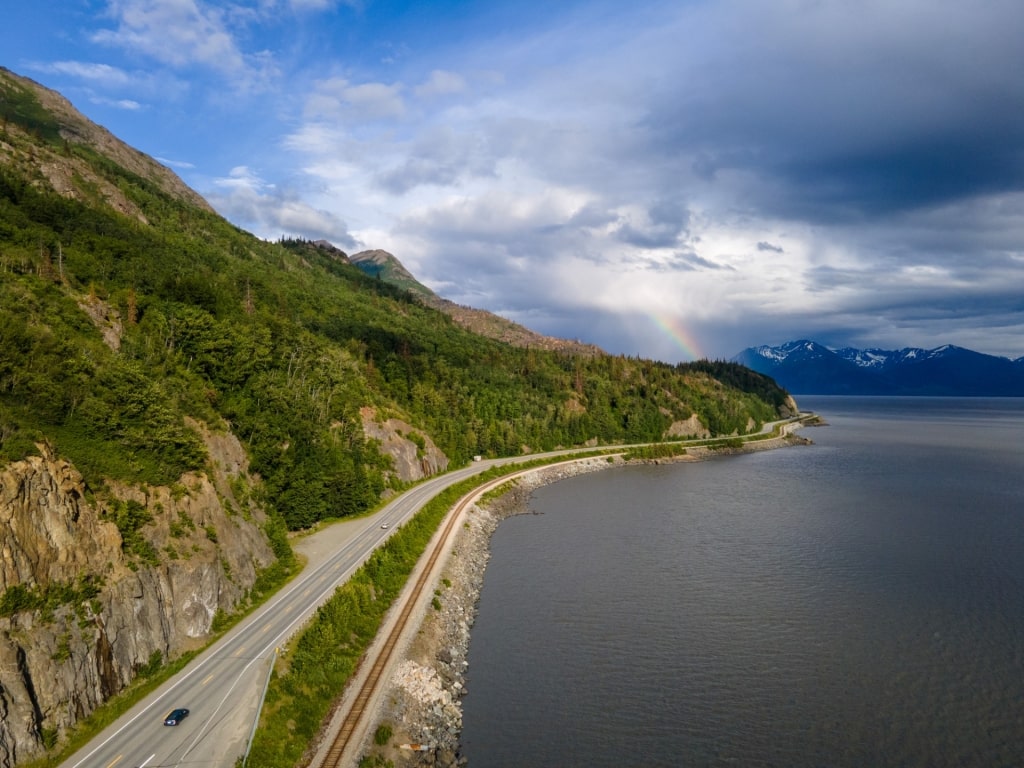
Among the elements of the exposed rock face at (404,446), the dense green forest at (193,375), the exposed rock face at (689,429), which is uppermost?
the dense green forest at (193,375)

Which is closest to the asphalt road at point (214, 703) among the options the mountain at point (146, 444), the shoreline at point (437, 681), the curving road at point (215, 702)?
the curving road at point (215, 702)

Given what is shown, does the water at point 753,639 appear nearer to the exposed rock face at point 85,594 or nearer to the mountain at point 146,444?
the exposed rock face at point 85,594

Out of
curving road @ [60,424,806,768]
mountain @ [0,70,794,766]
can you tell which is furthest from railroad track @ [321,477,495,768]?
mountain @ [0,70,794,766]

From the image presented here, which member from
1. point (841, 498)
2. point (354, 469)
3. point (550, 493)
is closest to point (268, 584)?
point (354, 469)

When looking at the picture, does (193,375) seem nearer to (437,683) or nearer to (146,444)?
(146,444)

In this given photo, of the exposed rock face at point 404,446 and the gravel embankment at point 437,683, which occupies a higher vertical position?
the exposed rock face at point 404,446

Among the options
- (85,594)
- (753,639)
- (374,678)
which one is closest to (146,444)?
(85,594)
